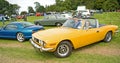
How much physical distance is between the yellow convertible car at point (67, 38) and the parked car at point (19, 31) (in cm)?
293

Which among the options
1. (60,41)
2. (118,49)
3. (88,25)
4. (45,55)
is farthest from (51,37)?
(118,49)

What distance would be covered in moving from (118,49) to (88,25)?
69.2 inches

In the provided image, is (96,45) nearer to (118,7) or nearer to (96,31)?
(96,31)

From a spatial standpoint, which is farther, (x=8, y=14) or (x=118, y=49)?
(x=8, y=14)

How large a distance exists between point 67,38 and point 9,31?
5.48 metres

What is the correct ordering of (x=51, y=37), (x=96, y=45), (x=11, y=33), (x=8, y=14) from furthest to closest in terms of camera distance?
(x=8, y=14) → (x=11, y=33) → (x=96, y=45) → (x=51, y=37)

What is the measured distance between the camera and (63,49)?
712 cm

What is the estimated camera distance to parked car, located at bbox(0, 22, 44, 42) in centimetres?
1061

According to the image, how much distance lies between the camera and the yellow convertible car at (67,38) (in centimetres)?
673

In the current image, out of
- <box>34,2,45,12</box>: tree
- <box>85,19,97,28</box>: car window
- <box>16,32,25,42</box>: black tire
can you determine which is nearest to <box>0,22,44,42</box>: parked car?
<box>16,32,25,42</box>: black tire

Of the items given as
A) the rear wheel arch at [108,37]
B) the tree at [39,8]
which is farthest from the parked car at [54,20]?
the tree at [39,8]

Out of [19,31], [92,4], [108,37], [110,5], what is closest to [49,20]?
[19,31]

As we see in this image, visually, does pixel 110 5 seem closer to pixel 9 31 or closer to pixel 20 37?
pixel 9 31

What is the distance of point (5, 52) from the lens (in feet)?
27.5
